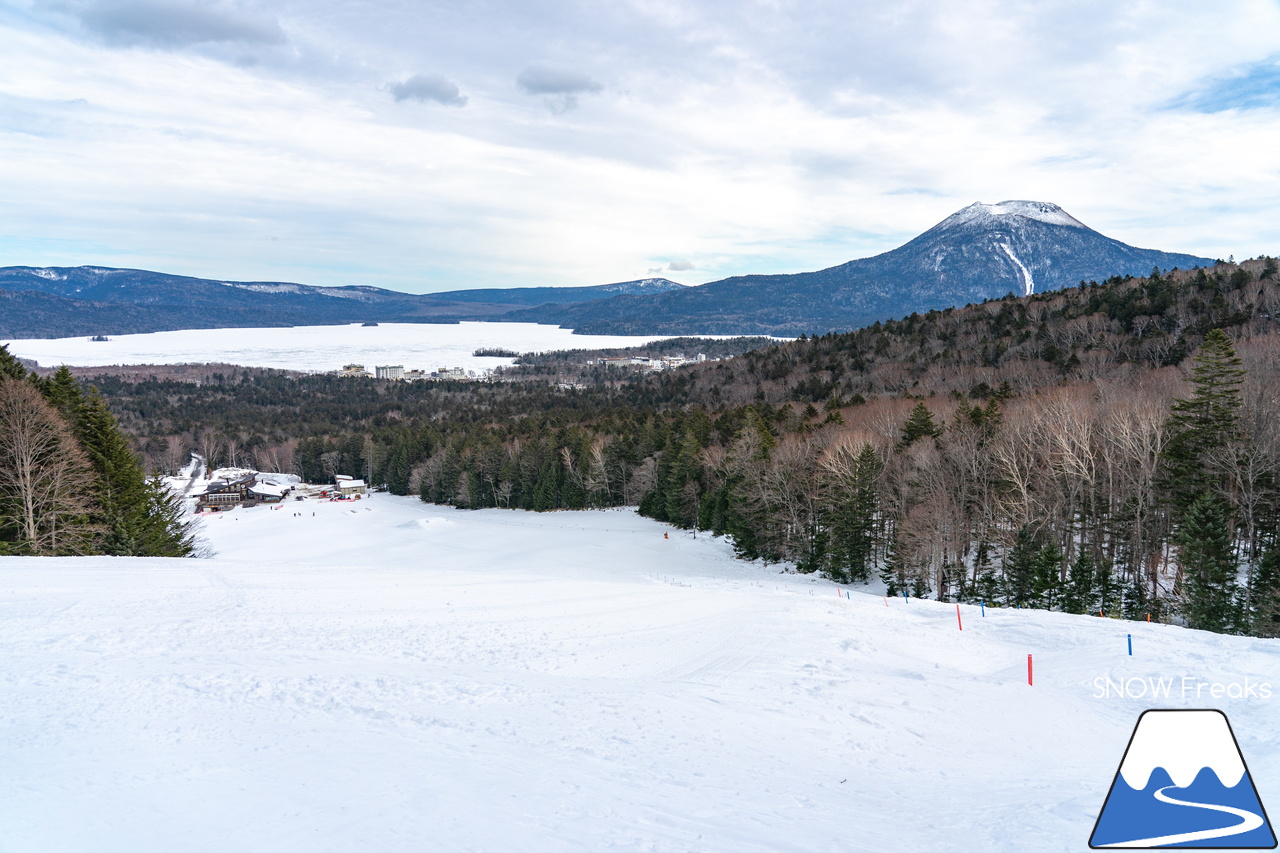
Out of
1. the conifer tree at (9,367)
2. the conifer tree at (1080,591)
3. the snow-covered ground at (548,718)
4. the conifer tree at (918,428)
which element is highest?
the conifer tree at (9,367)

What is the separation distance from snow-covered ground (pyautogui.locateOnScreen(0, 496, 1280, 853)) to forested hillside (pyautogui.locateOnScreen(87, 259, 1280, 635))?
45.3ft

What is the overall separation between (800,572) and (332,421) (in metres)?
137

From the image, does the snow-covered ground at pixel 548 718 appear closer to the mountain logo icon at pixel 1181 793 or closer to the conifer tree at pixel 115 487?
the mountain logo icon at pixel 1181 793

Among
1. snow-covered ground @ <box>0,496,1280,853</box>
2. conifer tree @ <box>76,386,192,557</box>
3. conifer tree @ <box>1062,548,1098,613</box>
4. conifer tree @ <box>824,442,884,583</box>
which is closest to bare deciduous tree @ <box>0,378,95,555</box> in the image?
conifer tree @ <box>76,386,192,557</box>

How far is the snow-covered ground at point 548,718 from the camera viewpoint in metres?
6.91

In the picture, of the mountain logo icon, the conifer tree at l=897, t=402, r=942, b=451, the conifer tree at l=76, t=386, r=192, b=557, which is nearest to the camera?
the mountain logo icon

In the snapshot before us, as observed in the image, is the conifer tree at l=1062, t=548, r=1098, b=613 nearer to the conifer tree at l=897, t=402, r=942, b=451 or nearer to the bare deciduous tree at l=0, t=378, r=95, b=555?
the conifer tree at l=897, t=402, r=942, b=451

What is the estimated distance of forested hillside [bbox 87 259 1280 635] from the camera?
2758 centimetres

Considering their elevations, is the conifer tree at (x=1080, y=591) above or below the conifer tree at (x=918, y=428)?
below

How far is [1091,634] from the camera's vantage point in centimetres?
1524

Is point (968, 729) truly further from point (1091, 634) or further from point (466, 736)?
point (466, 736)

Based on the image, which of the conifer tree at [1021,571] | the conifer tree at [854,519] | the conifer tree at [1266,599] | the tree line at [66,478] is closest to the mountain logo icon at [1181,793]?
the conifer tree at [1266,599]

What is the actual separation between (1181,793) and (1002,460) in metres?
32.0

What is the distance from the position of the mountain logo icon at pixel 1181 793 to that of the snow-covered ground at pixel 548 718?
8.43 feet
